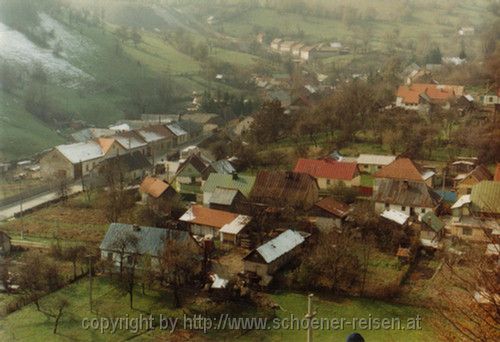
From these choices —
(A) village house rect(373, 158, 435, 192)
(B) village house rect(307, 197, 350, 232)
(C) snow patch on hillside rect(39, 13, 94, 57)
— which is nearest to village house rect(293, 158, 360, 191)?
(A) village house rect(373, 158, 435, 192)

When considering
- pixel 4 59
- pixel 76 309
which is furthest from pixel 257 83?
pixel 76 309

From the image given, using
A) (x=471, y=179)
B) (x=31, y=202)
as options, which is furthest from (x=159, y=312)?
(x=471, y=179)

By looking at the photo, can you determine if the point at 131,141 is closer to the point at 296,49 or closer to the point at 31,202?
the point at 31,202

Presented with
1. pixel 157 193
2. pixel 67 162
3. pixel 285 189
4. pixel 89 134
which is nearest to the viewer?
pixel 285 189

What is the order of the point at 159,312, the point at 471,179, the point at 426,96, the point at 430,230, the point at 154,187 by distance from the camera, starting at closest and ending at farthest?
the point at 159,312 < the point at 430,230 < the point at 471,179 < the point at 154,187 < the point at 426,96

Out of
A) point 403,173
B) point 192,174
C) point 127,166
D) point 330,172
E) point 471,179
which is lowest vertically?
point 127,166

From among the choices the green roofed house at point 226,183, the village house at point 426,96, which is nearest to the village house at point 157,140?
the green roofed house at point 226,183

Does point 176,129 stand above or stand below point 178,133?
above
